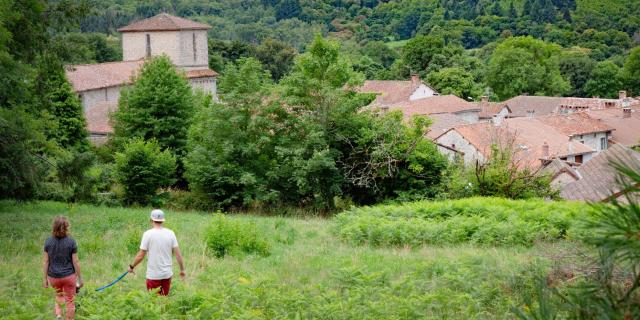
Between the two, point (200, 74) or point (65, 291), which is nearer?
point (65, 291)

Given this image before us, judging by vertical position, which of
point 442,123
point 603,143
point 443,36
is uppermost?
point 443,36

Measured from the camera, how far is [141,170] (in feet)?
99.2

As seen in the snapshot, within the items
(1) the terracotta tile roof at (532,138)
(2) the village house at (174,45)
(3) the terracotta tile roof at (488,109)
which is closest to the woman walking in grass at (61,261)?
(1) the terracotta tile roof at (532,138)

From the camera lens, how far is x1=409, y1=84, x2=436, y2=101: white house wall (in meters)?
74.4

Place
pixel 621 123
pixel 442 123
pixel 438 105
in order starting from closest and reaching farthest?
pixel 442 123 < pixel 621 123 < pixel 438 105

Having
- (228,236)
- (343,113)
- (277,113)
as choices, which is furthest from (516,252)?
(277,113)

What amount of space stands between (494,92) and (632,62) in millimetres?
21096

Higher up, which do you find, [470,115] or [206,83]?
[206,83]

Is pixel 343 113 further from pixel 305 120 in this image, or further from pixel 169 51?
pixel 169 51

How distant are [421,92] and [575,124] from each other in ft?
74.3

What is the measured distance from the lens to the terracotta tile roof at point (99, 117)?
184 ft

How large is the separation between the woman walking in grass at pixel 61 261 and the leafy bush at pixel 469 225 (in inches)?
318

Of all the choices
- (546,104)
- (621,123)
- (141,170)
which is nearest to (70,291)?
(141,170)

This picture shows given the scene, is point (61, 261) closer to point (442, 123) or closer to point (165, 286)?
point (165, 286)
